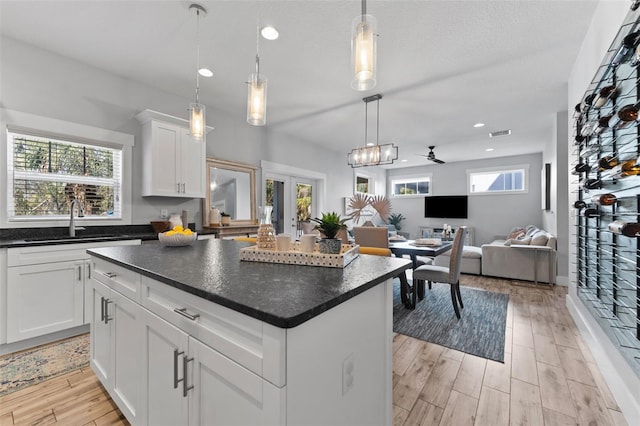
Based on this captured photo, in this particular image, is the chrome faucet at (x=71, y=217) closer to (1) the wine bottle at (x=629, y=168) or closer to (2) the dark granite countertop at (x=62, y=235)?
(2) the dark granite countertop at (x=62, y=235)

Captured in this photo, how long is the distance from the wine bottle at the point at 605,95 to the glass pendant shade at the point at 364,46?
5.17 ft

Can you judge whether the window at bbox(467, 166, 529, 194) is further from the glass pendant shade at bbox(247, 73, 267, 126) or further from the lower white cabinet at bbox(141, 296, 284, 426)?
the lower white cabinet at bbox(141, 296, 284, 426)

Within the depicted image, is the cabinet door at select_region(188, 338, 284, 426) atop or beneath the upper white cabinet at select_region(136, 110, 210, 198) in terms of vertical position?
beneath

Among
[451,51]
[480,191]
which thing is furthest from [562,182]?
[480,191]

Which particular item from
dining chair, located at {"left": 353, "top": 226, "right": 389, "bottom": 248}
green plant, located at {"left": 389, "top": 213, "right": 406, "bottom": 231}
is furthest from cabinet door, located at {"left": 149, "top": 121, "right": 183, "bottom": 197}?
green plant, located at {"left": 389, "top": 213, "right": 406, "bottom": 231}

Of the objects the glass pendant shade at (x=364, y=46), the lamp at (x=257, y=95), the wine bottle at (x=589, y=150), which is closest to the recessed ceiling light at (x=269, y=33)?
the lamp at (x=257, y=95)

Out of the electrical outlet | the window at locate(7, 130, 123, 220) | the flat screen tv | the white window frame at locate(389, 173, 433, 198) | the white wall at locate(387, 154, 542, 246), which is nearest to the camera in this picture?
the electrical outlet

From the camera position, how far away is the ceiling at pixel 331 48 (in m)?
2.21

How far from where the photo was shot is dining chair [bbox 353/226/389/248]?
3.35m

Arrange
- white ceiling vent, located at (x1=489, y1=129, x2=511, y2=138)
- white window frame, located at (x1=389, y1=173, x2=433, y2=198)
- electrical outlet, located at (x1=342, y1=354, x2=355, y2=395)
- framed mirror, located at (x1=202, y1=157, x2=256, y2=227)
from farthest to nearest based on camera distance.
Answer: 1. white window frame, located at (x1=389, y1=173, x2=433, y2=198)
2. white ceiling vent, located at (x1=489, y1=129, x2=511, y2=138)
3. framed mirror, located at (x1=202, y1=157, x2=256, y2=227)
4. electrical outlet, located at (x1=342, y1=354, x2=355, y2=395)

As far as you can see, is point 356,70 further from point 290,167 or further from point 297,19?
point 290,167

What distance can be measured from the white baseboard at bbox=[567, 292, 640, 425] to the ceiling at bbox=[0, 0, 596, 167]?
2497 mm

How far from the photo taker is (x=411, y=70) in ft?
10.1

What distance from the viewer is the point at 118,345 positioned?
1.53 metres
